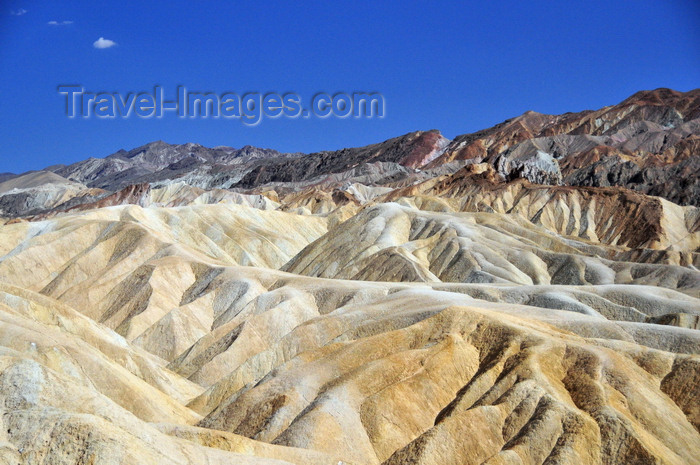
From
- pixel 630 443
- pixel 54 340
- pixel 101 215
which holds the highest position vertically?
pixel 101 215

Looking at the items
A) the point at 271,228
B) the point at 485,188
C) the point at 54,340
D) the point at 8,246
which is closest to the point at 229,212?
the point at 271,228

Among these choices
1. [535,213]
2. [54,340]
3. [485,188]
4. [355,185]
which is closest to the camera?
[54,340]

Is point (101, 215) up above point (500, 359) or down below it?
above

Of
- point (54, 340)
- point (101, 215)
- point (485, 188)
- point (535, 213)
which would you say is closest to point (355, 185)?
point (485, 188)

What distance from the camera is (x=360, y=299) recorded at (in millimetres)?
64562

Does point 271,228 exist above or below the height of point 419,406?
above

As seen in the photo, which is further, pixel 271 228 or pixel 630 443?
pixel 271 228

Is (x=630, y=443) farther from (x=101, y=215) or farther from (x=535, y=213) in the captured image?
(x=535, y=213)

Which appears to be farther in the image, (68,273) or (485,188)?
(485,188)

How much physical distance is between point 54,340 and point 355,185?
15712 centimetres

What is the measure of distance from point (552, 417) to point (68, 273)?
6774 centimetres

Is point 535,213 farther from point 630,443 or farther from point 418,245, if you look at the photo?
point 630,443

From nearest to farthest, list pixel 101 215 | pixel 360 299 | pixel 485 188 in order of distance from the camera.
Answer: pixel 360 299, pixel 101 215, pixel 485 188

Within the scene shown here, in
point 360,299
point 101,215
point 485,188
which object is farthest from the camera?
point 485,188
